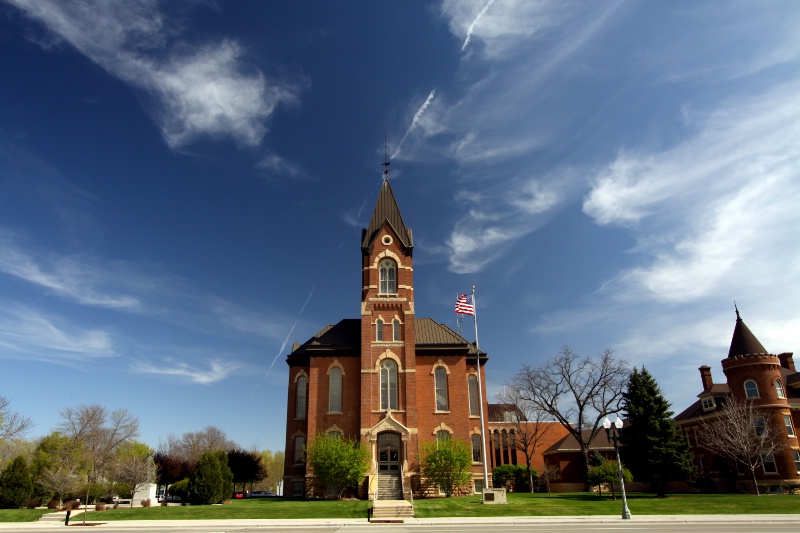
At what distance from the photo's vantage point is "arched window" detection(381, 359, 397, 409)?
1484 inches

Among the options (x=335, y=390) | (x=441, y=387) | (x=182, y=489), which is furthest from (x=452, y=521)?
(x=182, y=489)

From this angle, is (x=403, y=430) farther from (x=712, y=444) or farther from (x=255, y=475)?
(x=712, y=444)

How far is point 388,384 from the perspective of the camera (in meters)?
38.1

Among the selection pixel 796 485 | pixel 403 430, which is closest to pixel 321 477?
pixel 403 430

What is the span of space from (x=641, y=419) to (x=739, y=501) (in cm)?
915

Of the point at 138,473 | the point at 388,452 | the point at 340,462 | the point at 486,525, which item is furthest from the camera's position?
the point at 138,473

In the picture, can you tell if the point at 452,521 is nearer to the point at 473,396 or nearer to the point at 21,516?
the point at 473,396

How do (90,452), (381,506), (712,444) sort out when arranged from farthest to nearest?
(90,452)
(712,444)
(381,506)

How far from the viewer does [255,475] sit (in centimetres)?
4850

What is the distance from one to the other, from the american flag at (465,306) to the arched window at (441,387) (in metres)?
6.50

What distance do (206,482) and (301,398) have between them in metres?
10.3

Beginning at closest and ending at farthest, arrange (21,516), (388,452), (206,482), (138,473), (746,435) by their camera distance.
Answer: (21,516)
(206,482)
(388,452)
(746,435)
(138,473)

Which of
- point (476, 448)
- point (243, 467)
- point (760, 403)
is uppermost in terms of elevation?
point (760, 403)

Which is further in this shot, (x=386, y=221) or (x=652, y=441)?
(x=386, y=221)
